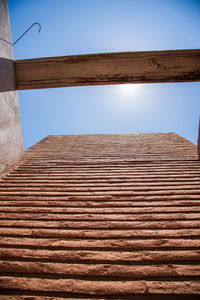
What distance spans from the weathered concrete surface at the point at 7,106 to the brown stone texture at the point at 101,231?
0.30 meters

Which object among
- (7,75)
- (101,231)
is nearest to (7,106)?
(7,75)

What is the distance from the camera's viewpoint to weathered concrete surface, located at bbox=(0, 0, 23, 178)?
8.36 ft

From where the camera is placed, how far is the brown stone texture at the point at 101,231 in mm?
1137

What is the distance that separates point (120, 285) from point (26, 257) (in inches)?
32.8

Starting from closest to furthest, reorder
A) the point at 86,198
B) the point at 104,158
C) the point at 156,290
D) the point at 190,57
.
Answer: the point at 156,290 → the point at 86,198 → the point at 190,57 → the point at 104,158

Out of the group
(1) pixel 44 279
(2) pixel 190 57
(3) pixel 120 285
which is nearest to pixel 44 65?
(2) pixel 190 57

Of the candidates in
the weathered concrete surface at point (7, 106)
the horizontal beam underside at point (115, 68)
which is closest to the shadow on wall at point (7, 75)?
the weathered concrete surface at point (7, 106)

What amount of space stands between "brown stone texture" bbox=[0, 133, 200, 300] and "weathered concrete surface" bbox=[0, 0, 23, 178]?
0.97 feet

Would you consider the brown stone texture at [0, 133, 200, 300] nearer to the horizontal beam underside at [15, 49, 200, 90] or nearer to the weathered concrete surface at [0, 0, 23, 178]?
the weathered concrete surface at [0, 0, 23, 178]

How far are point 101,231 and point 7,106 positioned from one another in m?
2.63

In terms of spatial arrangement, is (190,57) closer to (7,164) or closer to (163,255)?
(163,255)

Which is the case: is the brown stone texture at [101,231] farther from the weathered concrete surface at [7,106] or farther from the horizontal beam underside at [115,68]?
the horizontal beam underside at [115,68]

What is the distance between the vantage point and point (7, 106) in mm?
2729

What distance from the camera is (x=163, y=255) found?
130cm
